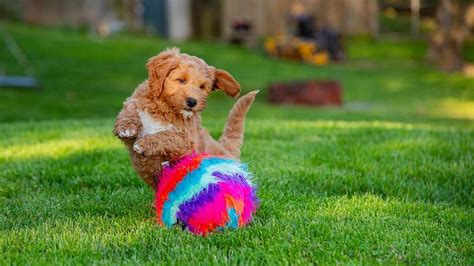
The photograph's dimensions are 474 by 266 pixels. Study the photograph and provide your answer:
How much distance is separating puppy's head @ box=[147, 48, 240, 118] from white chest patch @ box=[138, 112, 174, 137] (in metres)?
0.09

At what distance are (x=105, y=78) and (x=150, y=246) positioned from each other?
41.7 feet

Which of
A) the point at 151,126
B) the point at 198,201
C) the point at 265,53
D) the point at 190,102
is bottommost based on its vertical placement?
the point at 265,53

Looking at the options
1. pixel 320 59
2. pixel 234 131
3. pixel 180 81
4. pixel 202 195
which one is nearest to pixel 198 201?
pixel 202 195

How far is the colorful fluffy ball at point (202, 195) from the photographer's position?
3471mm

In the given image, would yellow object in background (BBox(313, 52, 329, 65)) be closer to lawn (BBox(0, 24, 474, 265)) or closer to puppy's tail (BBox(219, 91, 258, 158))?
lawn (BBox(0, 24, 474, 265))

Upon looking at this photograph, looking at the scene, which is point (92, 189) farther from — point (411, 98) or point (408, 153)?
point (411, 98)

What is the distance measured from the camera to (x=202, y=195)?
11.4ft

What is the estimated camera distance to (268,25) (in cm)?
2427

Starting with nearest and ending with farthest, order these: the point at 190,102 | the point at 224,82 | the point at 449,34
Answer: the point at 190,102 → the point at 224,82 → the point at 449,34

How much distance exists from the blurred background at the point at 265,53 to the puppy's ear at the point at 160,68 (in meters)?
7.99

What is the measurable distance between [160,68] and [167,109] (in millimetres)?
214

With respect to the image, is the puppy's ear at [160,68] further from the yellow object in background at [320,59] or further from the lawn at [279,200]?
the yellow object in background at [320,59]

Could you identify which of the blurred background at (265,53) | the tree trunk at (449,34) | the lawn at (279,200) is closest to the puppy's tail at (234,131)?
the lawn at (279,200)

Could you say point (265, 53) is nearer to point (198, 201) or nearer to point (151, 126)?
point (151, 126)
